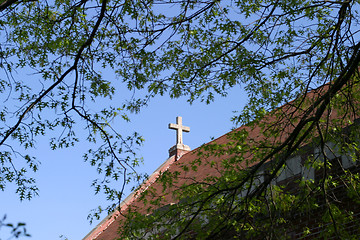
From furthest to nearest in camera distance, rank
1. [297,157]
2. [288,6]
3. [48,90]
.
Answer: [297,157], [48,90], [288,6]

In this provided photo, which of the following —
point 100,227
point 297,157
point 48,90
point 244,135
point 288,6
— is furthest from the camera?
point 100,227

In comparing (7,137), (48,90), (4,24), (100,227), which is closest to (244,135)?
(48,90)

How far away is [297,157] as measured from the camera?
10297mm

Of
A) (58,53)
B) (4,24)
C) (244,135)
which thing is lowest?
(244,135)

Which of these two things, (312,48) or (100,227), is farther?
(100,227)

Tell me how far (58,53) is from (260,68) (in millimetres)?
3371

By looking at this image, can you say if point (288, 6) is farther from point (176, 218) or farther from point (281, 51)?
point (176, 218)

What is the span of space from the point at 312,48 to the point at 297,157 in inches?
92.0

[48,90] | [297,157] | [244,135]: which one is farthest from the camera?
[297,157]

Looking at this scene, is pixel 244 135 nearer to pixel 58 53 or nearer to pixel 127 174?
pixel 127 174

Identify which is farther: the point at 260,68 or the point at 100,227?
the point at 100,227

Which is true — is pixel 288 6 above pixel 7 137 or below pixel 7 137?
below


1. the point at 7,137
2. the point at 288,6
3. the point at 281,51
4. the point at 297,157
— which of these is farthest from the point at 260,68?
the point at 7,137

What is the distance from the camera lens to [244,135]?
9.61m
